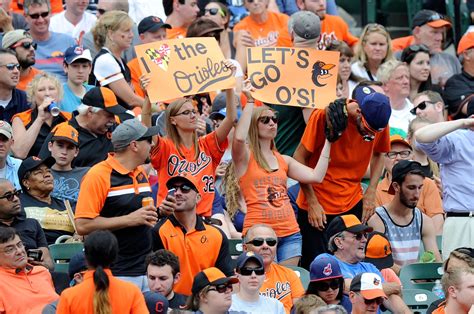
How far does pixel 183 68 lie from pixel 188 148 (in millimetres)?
667

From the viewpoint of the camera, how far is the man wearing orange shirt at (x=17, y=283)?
9477mm

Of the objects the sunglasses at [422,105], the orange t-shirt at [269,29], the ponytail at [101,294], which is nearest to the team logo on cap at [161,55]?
the ponytail at [101,294]

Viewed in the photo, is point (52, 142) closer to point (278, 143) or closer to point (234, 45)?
point (278, 143)

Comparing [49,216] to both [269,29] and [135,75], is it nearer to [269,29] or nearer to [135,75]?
[135,75]

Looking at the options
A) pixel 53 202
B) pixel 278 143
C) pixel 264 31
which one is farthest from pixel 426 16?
pixel 53 202

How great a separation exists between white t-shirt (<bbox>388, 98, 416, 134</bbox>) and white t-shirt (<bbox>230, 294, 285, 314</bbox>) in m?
4.53

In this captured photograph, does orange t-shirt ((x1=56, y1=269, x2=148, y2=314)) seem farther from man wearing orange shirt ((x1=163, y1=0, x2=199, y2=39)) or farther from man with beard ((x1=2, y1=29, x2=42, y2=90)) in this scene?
man wearing orange shirt ((x1=163, y1=0, x2=199, y2=39))

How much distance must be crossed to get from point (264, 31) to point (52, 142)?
4.20 m

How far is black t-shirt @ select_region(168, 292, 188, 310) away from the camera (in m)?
9.63

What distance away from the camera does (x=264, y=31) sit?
14945mm

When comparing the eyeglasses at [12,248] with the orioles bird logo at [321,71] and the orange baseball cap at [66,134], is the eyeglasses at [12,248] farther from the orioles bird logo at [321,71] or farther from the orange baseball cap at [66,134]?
the orioles bird logo at [321,71]

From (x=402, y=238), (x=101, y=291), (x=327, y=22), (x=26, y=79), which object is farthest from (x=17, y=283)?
(x=327, y=22)

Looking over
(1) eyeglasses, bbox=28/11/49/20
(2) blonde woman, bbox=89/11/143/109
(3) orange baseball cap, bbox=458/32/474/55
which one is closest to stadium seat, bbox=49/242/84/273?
(2) blonde woman, bbox=89/11/143/109

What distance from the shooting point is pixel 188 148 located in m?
10.9
